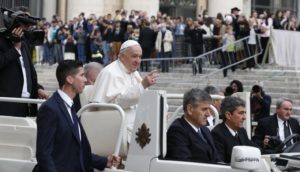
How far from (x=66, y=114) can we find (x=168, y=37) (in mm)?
24545

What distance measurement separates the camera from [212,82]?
Answer: 2969 centimetres

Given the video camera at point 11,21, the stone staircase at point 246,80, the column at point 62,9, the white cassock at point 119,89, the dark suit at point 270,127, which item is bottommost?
the stone staircase at point 246,80

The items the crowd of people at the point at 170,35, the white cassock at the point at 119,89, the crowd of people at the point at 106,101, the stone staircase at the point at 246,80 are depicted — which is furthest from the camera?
the crowd of people at the point at 170,35

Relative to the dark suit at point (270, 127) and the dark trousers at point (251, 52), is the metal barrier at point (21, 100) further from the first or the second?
the dark trousers at point (251, 52)

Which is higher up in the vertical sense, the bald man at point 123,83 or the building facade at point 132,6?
the building facade at point 132,6

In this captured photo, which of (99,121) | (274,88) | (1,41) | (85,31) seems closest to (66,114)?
(99,121)

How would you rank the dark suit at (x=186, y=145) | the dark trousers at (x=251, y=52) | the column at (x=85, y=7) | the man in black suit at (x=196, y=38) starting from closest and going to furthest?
the dark suit at (x=186, y=145)
the dark trousers at (x=251, y=52)
the man in black suit at (x=196, y=38)
the column at (x=85, y=7)

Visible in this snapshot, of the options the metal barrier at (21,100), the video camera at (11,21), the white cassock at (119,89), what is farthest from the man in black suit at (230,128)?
the video camera at (11,21)

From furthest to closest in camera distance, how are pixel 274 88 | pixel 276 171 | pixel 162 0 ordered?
pixel 162 0 → pixel 274 88 → pixel 276 171

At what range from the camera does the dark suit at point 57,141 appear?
7.72 meters

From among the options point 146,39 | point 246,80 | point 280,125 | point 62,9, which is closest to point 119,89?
point 280,125

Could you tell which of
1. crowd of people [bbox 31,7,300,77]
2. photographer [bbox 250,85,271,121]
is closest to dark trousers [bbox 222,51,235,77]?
crowd of people [bbox 31,7,300,77]

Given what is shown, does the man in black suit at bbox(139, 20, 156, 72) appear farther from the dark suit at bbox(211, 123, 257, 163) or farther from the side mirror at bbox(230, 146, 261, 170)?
the side mirror at bbox(230, 146, 261, 170)

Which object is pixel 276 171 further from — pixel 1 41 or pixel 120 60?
pixel 1 41
